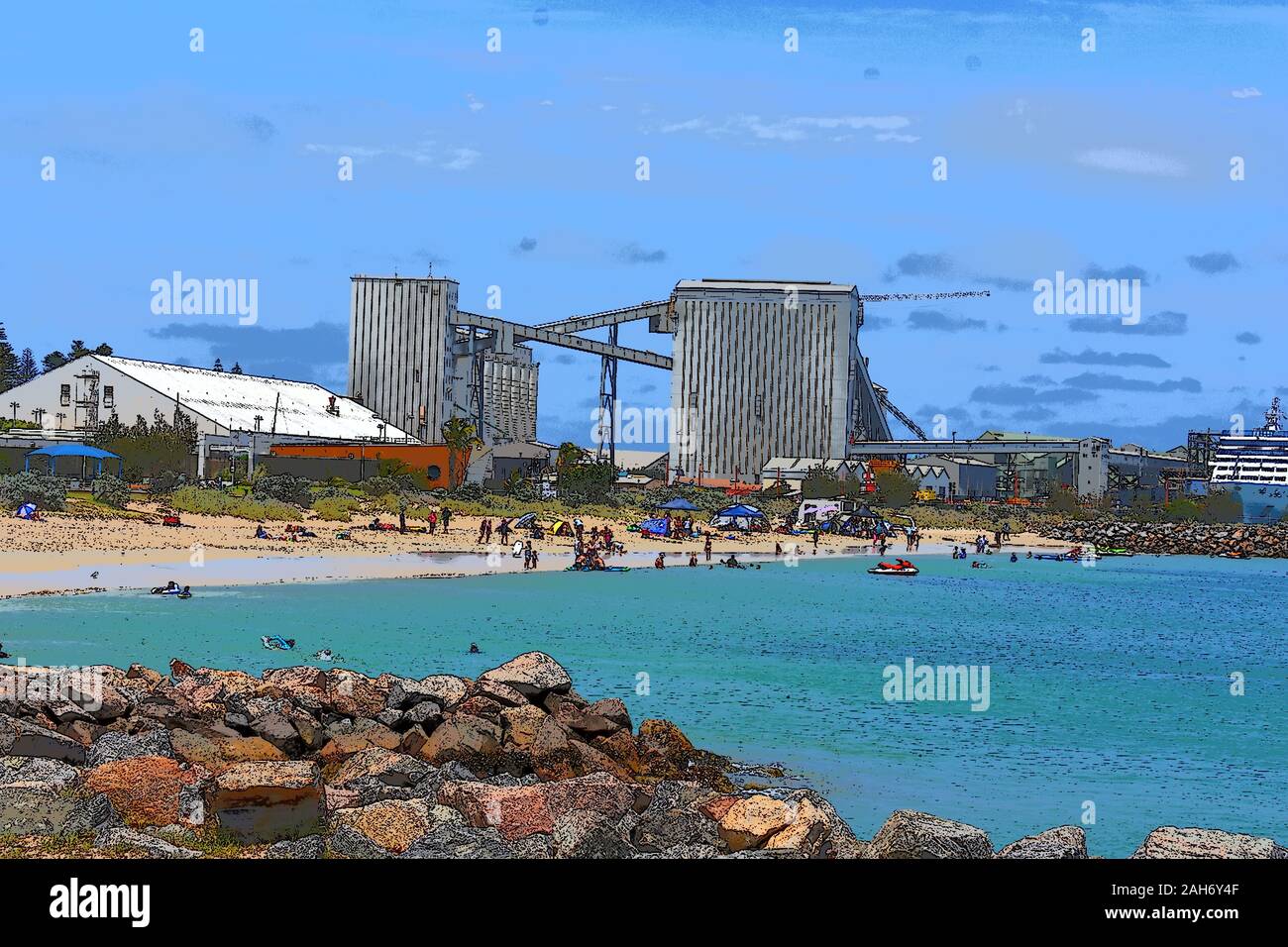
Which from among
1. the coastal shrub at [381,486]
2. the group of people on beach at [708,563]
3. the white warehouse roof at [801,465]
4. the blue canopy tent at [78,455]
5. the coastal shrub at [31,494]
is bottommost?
the group of people on beach at [708,563]

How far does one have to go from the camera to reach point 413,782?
57.7ft

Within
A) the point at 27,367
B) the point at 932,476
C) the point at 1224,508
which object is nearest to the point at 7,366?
the point at 27,367

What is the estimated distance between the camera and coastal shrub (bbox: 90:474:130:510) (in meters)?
64.4

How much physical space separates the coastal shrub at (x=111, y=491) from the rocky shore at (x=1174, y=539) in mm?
73778

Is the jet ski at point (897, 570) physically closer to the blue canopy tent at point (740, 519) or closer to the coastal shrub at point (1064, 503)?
the blue canopy tent at point (740, 519)

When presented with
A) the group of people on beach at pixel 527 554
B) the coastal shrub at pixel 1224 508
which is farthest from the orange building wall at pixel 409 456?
the coastal shrub at pixel 1224 508

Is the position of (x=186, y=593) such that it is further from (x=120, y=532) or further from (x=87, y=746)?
(x=87, y=746)

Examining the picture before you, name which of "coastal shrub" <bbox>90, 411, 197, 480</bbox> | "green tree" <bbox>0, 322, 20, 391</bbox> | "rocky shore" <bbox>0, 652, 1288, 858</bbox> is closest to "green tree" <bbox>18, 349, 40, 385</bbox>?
"green tree" <bbox>0, 322, 20, 391</bbox>

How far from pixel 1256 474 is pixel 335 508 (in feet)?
377

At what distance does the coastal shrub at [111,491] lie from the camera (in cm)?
6444

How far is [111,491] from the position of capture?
220 feet

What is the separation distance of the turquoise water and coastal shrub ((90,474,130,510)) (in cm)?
1678

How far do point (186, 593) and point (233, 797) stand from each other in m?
29.4
